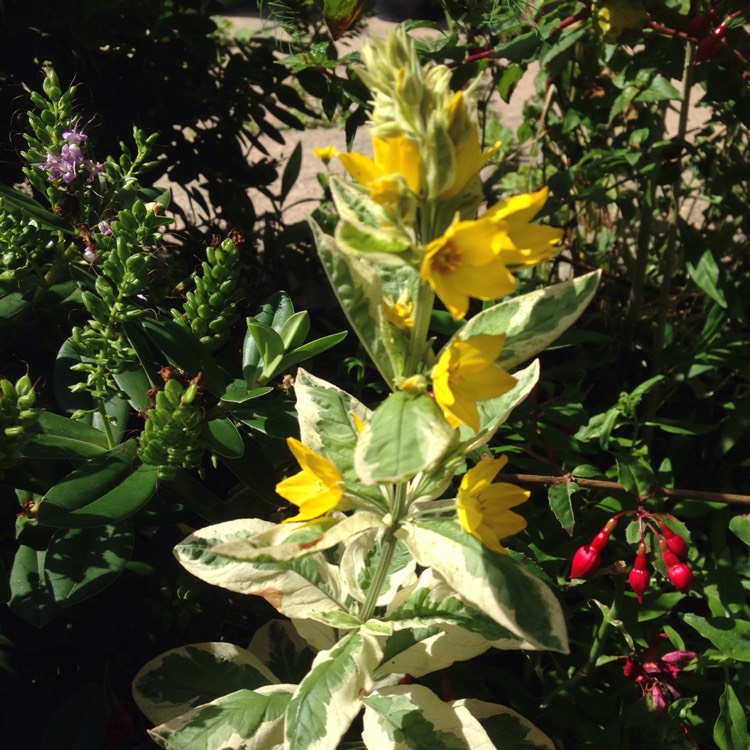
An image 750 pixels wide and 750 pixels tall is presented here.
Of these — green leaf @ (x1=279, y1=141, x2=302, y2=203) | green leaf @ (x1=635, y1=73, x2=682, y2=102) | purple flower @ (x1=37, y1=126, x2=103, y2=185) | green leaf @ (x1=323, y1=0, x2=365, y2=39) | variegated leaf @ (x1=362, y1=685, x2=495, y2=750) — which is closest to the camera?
variegated leaf @ (x1=362, y1=685, x2=495, y2=750)

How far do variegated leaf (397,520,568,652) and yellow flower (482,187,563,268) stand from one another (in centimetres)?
29

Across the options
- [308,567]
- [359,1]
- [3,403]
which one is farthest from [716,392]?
[3,403]

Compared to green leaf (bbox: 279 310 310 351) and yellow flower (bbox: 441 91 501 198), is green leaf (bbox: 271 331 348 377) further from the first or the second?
yellow flower (bbox: 441 91 501 198)

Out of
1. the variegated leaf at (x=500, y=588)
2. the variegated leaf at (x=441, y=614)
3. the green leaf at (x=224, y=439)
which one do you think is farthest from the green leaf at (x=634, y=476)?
the green leaf at (x=224, y=439)

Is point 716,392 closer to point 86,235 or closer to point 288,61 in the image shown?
point 288,61

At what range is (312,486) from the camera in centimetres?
90

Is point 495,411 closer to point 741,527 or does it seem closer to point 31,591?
point 741,527

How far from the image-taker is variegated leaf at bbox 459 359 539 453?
92 centimetres

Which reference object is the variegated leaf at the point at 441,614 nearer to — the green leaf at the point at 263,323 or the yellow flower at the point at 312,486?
the yellow flower at the point at 312,486

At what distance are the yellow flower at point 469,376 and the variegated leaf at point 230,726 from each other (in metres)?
0.54

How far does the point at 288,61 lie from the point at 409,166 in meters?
1.06

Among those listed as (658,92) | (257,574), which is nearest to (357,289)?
(257,574)

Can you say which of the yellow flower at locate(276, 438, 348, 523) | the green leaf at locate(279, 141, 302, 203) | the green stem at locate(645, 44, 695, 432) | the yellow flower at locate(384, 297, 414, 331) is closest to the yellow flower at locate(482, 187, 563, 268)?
the yellow flower at locate(384, 297, 414, 331)

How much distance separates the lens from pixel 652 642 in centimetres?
135
